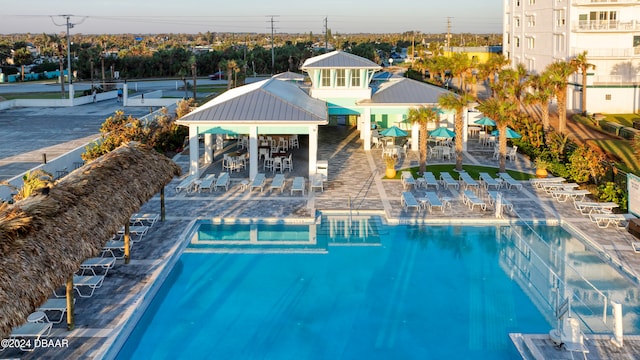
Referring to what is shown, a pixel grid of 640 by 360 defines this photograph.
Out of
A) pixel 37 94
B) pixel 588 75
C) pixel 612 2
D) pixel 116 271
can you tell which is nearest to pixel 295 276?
pixel 116 271

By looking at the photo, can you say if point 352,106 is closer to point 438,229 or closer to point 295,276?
point 438,229

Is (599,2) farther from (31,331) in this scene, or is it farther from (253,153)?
(31,331)

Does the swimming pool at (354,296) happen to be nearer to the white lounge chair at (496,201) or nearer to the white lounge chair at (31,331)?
the white lounge chair at (31,331)

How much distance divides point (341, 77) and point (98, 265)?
67.2 ft

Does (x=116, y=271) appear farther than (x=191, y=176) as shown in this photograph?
No

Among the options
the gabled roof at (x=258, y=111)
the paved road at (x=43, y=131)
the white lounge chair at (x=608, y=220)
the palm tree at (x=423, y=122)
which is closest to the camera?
the white lounge chair at (x=608, y=220)

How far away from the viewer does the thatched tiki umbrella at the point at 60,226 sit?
10.5 metres

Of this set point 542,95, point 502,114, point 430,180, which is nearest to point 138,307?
point 430,180

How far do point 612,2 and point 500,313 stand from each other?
4042cm

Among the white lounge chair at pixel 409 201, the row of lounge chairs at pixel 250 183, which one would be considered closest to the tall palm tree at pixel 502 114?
the white lounge chair at pixel 409 201

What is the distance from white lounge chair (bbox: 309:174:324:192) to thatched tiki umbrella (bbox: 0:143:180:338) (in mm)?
8000

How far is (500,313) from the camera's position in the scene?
564 inches

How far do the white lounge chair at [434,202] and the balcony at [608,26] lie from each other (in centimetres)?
3095

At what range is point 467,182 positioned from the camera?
24.5m
